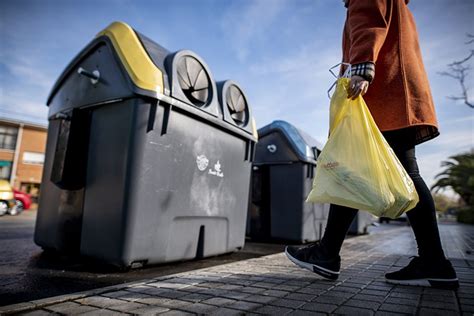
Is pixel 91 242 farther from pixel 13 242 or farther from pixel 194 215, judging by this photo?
pixel 13 242

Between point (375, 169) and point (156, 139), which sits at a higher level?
point (156, 139)

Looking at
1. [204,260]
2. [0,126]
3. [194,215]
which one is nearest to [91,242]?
[194,215]

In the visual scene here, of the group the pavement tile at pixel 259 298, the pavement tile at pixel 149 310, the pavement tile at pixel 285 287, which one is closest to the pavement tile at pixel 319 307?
the pavement tile at pixel 259 298

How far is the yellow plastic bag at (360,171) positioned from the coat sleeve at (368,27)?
0.18 m

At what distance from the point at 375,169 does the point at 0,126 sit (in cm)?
2917

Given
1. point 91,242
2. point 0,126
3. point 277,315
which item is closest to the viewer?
point 277,315

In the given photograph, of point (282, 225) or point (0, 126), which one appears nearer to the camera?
point (282, 225)

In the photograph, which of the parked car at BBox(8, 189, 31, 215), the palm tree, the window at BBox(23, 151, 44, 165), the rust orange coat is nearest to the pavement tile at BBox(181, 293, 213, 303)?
the rust orange coat

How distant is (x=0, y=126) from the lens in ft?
78.1

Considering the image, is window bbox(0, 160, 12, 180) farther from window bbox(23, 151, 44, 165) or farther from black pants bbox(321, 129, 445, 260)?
black pants bbox(321, 129, 445, 260)

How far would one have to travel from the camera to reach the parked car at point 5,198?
10.6m

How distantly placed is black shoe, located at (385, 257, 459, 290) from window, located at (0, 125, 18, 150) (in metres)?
28.7

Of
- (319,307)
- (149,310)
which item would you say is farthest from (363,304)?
(149,310)

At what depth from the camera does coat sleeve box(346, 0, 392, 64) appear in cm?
175
